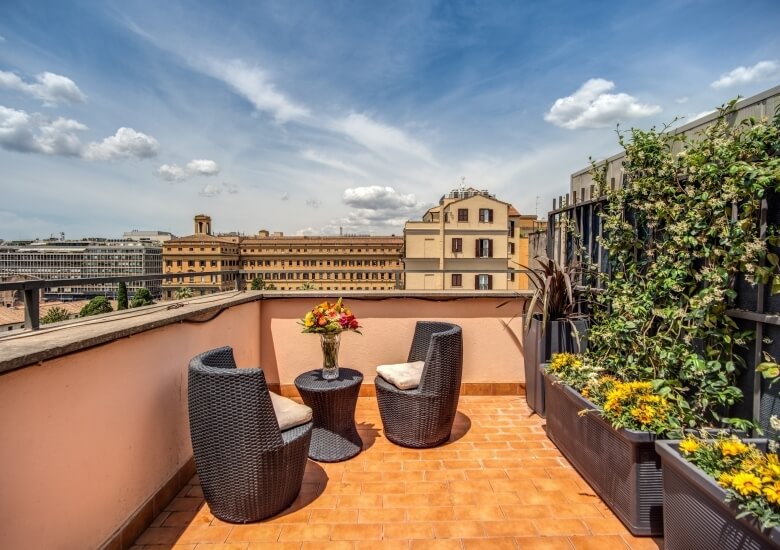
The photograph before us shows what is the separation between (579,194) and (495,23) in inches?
142

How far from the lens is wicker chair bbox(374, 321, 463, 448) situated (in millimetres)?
2514

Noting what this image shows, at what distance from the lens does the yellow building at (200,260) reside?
11.2ft

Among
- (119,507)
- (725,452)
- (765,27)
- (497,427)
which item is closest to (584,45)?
(765,27)

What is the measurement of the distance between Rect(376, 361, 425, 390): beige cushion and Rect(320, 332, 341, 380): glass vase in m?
0.40

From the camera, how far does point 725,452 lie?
1.28 m

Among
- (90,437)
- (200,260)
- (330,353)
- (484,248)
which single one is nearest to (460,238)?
(484,248)

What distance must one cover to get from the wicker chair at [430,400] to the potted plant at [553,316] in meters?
0.82

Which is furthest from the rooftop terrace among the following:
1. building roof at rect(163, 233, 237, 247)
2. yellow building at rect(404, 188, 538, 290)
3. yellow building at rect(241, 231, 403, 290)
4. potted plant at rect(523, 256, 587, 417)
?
yellow building at rect(241, 231, 403, 290)

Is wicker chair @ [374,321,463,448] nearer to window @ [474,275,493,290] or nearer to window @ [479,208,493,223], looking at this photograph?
window @ [474,275,493,290]

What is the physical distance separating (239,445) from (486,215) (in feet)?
88.3

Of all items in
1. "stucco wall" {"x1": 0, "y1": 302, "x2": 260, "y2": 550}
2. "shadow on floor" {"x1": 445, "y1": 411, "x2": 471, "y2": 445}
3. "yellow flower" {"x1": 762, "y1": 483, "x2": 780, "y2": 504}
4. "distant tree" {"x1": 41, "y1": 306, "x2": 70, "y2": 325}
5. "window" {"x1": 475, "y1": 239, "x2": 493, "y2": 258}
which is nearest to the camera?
"yellow flower" {"x1": 762, "y1": 483, "x2": 780, "y2": 504}

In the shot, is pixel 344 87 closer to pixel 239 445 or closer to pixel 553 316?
pixel 553 316

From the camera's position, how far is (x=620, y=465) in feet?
5.82

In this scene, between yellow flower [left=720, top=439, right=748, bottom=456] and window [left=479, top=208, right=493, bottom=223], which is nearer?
yellow flower [left=720, top=439, right=748, bottom=456]
